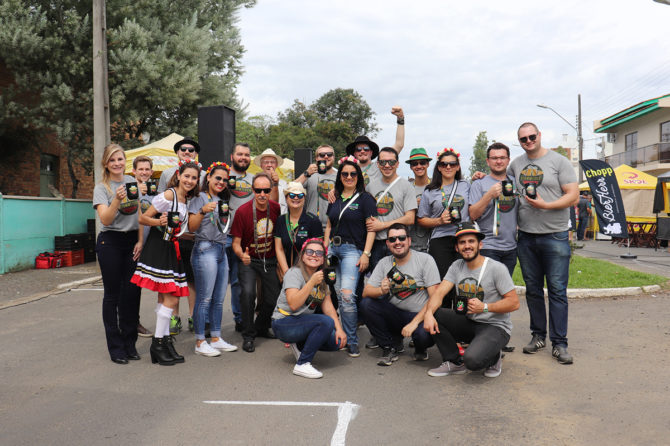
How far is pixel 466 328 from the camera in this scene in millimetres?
4770

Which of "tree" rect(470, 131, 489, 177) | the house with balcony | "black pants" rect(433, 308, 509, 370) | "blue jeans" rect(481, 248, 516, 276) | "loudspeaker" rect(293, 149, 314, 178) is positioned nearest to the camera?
"black pants" rect(433, 308, 509, 370)

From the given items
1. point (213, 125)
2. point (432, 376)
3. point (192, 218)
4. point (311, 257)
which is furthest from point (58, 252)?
point (432, 376)

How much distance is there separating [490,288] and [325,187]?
2.34m

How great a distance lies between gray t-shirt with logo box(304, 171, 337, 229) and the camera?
6156 mm

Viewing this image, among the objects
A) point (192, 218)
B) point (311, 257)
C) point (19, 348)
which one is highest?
point (192, 218)

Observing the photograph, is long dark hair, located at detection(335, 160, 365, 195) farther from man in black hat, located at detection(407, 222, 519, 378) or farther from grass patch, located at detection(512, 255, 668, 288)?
grass patch, located at detection(512, 255, 668, 288)

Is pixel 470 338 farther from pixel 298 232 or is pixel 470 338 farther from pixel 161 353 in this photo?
pixel 161 353

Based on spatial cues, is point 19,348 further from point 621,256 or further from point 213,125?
point 621,256

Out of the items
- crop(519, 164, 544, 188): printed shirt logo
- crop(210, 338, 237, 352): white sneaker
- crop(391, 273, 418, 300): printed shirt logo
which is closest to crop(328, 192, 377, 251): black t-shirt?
crop(391, 273, 418, 300): printed shirt logo

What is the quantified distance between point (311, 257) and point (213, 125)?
4.24 m

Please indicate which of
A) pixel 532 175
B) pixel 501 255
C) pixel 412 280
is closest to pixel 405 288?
pixel 412 280

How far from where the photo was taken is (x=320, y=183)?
6.20m

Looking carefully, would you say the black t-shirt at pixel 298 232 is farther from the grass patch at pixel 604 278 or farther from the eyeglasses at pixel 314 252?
the grass patch at pixel 604 278

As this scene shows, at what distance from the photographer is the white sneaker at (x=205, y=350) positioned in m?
5.43
